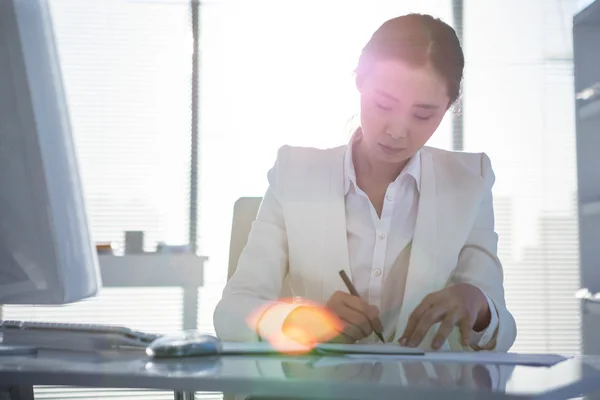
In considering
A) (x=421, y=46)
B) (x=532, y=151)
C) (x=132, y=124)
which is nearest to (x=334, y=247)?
(x=421, y=46)

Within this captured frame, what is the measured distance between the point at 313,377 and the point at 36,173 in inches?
16.9

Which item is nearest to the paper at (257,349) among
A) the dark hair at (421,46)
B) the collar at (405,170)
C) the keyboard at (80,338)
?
the keyboard at (80,338)

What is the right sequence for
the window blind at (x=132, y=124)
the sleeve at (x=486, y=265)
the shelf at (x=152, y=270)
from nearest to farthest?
the sleeve at (x=486, y=265), the shelf at (x=152, y=270), the window blind at (x=132, y=124)

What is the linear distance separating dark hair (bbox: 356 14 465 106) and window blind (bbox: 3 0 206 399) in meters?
2.55

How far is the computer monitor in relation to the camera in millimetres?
788

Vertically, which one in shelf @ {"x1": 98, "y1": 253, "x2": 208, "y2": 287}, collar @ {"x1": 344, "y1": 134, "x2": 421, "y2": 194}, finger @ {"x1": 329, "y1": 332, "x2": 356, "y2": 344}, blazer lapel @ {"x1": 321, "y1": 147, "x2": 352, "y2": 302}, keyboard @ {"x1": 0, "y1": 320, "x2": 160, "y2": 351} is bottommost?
shelf @ {"x1": 98, "y1": 253, "x2": 208, "y2": 287}

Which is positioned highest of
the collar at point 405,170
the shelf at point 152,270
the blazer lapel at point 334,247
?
the collar at point 405,170

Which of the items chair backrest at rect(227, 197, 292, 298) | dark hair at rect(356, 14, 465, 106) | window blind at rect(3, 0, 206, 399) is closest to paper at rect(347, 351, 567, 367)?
chair backrest at rect(227, 197, 292, 298)

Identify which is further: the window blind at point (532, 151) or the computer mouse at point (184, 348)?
the window blind at point (532, 151)

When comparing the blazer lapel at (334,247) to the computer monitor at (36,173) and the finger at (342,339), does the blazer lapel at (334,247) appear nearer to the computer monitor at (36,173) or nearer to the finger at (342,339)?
the finger at (342,339)

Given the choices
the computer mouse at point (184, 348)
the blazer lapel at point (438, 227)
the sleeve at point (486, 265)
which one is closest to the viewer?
the computer mouse at point (184, 348)

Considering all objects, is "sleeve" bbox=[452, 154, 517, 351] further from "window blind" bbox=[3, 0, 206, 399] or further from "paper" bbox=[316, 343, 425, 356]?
"window blind" bbox=[3, 0, 206, 399]

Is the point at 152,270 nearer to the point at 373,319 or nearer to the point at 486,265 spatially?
the point at 486,265

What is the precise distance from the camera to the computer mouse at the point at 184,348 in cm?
75
